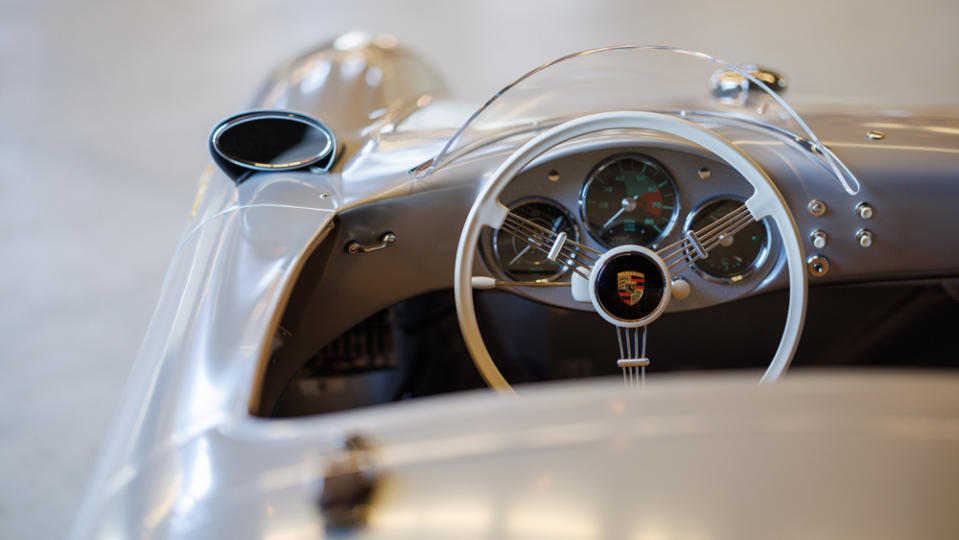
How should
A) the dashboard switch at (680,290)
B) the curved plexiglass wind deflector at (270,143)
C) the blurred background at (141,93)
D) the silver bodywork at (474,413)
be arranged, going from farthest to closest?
the blurred background at (141,93)
the curved plexiglass wind deflector at (270,143)
the dashboard switch at (680,290)
the silver bodywork at (474,413)

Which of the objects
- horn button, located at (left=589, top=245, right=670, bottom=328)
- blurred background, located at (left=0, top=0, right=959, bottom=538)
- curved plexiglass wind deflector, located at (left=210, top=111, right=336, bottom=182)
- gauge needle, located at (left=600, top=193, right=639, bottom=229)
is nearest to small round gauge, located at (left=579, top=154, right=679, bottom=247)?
gauge needle, located at (left=600, top=193, right=639, bottom=229)

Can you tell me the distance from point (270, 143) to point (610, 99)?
0.73 m

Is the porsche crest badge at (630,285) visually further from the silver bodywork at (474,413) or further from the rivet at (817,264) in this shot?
→ the rivet at (817,264)

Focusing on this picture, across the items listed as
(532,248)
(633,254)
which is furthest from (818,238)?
(532,248)

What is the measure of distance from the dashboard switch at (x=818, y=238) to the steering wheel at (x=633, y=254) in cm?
22

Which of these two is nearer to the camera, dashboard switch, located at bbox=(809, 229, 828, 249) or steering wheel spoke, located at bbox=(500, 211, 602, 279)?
steering wheel spoke, located at bbox=(500, 211, 602, 279)

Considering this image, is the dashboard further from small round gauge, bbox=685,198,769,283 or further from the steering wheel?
the steering wheel

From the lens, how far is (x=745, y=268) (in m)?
1.42

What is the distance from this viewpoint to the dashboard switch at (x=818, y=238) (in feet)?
4.61

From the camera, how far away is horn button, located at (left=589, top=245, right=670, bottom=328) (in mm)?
1216

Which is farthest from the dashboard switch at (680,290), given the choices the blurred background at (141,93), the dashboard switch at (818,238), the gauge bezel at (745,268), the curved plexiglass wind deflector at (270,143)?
the curved plexiglass wind deflector at (270,143)

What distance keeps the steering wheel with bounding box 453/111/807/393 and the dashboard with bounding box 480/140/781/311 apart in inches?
6.6

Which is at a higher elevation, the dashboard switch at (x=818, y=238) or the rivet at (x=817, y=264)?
the dashboard switch at (x=818, y=238)

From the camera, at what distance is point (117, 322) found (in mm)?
2535
